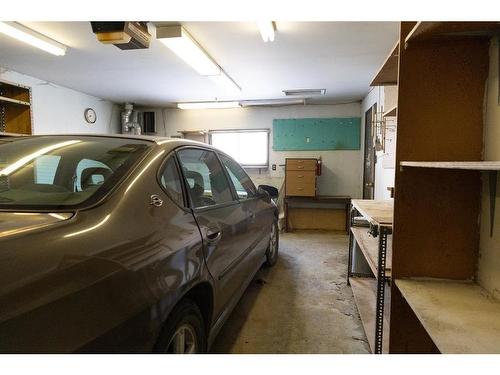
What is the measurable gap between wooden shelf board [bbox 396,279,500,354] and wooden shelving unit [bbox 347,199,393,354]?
209mm

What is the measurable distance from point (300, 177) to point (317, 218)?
856 millimetres

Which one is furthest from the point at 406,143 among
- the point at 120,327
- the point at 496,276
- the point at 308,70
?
the point at 308,70

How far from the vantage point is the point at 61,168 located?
1.46 metres

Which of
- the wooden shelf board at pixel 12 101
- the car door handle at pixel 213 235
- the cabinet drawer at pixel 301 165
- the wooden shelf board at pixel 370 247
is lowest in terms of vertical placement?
the wooden shelf board at pixel 370 247

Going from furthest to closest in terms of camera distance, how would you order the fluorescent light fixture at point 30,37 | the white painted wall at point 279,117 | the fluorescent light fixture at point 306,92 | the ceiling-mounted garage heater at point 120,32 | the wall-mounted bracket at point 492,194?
the white painted wall at point 279,117 → the fluorescent light fixture at point 306,92 → the fluorescent light fixture at point 30,37 → the ceiling-mounted garage heater at point 120,32 → the wall-mounted bracket at point 492,194

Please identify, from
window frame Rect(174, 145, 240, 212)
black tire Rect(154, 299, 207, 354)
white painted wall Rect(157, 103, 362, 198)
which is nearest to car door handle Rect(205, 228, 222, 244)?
window frame Rect(174, 145, 240, 212)

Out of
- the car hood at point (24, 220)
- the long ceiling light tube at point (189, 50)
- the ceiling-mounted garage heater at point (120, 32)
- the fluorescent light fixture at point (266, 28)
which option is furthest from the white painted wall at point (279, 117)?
the car hood at point (24, 220)

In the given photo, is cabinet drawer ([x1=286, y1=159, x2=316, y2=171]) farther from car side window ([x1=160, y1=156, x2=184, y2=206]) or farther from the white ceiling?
car side window ([x1=160, y1=156, x2=184, y2=206])

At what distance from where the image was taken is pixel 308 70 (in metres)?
3.95

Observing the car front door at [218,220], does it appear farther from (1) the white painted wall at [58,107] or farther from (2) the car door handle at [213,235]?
(1) the white painted wall at [58,107]

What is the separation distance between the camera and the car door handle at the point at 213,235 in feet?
4.96

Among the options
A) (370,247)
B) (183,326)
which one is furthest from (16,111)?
(370,247)

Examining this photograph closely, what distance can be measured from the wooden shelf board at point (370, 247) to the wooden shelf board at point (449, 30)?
3.69 feet
